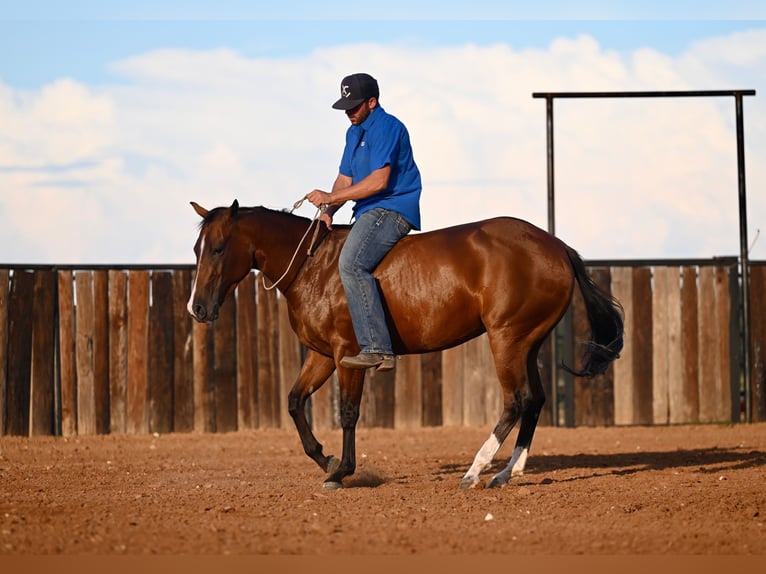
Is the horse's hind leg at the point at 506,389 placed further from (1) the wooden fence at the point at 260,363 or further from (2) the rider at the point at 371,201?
(1) the wooden fence at the point at 260,363

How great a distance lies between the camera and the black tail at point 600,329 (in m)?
9.16

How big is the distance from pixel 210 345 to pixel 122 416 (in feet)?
4.29

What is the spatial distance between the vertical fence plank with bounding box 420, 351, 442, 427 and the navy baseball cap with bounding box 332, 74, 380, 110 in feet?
18.8

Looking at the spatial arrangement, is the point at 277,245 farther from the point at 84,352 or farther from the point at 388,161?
the point at 84,352

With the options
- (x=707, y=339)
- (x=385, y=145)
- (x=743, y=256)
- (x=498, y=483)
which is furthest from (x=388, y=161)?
(x=743, y=256)

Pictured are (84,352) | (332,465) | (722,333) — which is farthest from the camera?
(722,333)

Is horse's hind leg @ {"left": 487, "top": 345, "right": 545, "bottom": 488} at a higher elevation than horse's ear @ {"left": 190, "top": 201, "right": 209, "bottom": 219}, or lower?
lower

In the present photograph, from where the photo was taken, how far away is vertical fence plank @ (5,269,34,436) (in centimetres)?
1316

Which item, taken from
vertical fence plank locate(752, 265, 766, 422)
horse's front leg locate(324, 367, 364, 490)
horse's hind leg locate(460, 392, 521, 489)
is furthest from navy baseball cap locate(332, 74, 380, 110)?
vertical fence plank locate(752, 265, 766, 422)

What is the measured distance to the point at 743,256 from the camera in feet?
48.0

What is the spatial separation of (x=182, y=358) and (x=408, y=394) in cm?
273

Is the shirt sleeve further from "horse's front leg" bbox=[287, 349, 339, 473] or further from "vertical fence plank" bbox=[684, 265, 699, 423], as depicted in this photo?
"vertical fence plank" bbox=[684, 265, 699, 423]

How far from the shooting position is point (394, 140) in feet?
28.1

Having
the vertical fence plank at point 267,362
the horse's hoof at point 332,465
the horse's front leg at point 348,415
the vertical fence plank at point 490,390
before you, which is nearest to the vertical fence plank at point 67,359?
the vertical fence plank at point 267,362
